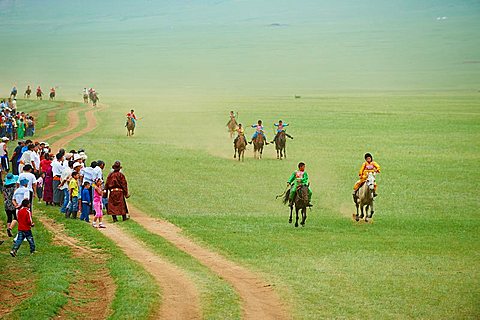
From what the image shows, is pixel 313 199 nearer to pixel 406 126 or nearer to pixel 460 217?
pixel 460 217

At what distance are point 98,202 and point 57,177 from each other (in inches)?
128

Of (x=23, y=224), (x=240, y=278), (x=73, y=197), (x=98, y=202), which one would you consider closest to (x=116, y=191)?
(x=98, y=202)

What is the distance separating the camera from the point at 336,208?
95.5 ft

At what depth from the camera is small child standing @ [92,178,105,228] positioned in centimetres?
2470

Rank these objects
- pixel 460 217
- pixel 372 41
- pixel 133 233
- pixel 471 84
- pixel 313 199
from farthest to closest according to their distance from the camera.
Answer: pixel 372 41 < pixel 471 84 < pixel 313 199 < pixel 460 217 < pixel 133 233

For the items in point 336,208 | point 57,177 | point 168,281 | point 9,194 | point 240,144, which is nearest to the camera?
point 168,281

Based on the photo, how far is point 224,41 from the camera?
193 meters

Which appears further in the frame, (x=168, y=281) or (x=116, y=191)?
(x=116, y=191)

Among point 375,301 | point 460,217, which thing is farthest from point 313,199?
point 375,301

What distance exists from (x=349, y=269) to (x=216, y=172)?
64.0 ft

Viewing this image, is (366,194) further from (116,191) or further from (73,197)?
(73,197)

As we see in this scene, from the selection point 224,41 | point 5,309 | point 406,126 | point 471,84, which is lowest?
point 5,309

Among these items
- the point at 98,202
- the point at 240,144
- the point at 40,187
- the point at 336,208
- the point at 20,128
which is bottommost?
the point at 336,208

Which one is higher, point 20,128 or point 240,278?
point 20,128
